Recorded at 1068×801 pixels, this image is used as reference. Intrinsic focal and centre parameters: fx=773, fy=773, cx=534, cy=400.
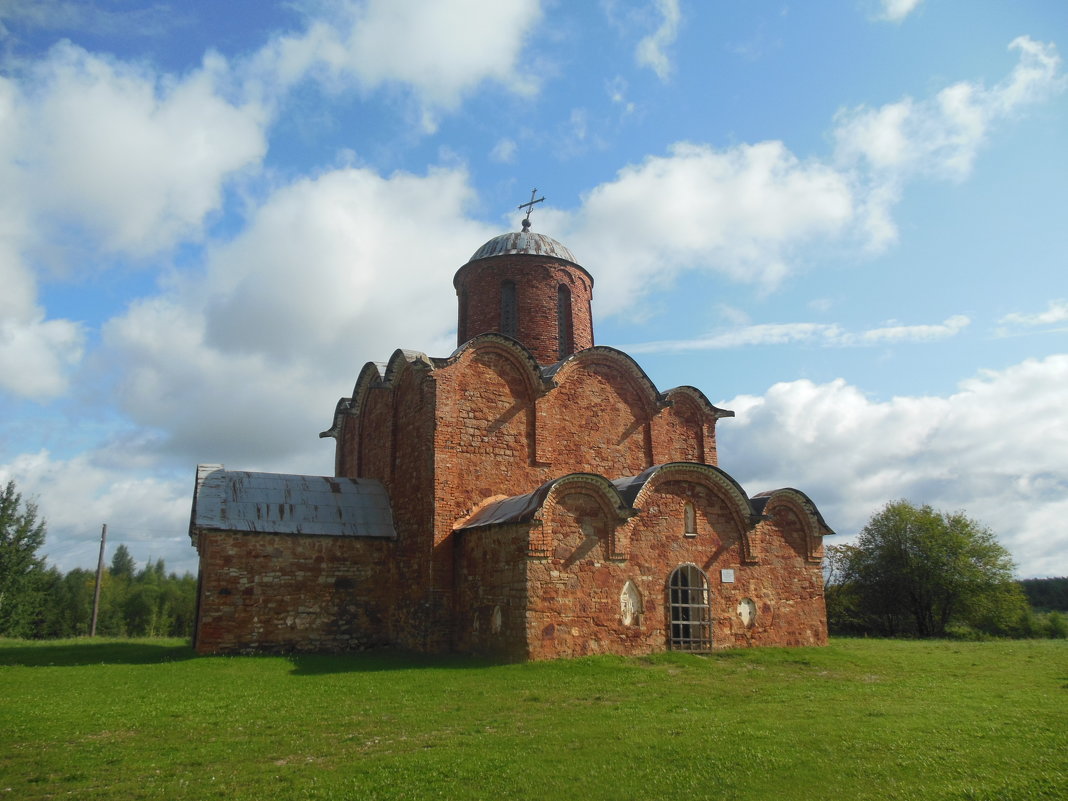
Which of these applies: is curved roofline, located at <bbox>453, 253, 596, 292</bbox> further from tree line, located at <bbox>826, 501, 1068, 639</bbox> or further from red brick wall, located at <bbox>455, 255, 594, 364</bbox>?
tree line, located at <bbox>826, 501, 1068, 639</bbox>

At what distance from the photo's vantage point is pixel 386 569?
16797 mm

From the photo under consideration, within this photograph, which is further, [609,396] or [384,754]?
[609,396]

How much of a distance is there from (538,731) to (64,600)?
165ft

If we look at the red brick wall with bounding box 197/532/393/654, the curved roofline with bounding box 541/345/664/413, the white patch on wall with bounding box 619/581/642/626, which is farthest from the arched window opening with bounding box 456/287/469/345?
the white patch on wall with bounding box 619/581/642/626

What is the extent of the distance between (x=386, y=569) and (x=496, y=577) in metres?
3.89

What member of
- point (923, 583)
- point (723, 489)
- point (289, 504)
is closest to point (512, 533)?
point (723, 489)

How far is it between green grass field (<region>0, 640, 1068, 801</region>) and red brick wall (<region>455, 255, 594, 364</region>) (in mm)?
9049

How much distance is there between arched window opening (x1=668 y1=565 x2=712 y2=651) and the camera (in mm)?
14305

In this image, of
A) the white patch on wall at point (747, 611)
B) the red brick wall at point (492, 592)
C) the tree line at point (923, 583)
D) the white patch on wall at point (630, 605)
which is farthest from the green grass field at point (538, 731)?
the tree line at point (923, 583)

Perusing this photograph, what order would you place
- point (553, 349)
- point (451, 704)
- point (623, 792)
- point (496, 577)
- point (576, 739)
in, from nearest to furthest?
point (623, 792) → point (576, 739) → point (451, 704) → point (496, 577) → point (553, 349)

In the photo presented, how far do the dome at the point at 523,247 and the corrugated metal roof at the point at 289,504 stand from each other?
23.0 ft

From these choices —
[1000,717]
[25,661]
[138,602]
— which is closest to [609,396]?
[1000,717]

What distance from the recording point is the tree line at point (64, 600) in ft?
105

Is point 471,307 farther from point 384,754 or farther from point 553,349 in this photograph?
point 384,754
